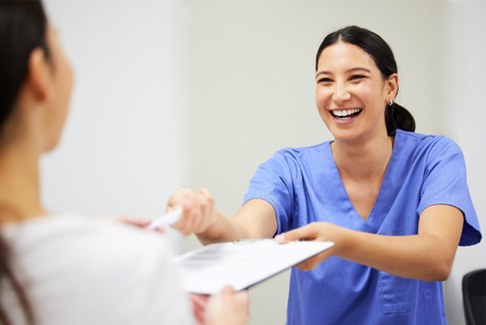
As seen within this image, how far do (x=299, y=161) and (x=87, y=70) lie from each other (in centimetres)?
81

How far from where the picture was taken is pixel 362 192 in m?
1.28

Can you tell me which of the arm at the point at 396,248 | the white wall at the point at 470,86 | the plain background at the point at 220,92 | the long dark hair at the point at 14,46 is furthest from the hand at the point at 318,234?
the white wall at the point at 470,86

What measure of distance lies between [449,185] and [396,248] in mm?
245

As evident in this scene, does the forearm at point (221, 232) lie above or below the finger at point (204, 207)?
below

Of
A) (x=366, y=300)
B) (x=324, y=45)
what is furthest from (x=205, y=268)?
(x=324, y=45)

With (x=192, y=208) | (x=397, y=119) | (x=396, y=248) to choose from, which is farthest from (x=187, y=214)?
(x=397, y=119)

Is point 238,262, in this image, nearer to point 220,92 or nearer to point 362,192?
point 362,192

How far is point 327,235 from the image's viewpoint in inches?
35.3

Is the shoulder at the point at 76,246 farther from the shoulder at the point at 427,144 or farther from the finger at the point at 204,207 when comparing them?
the shoulder at the point at 427,144

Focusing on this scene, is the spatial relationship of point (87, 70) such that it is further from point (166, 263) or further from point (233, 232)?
point (166, 263)

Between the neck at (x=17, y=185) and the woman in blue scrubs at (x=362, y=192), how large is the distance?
1.86 ft

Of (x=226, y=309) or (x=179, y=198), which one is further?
(x=179, y=198)

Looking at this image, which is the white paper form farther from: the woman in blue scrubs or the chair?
the chair

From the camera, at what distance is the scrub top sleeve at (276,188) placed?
119 centimetres
